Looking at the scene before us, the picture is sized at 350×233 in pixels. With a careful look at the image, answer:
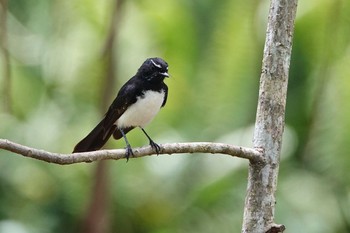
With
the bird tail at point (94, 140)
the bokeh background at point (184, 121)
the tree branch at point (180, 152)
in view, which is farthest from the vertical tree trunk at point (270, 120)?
the bokeh background at point (184, 121)

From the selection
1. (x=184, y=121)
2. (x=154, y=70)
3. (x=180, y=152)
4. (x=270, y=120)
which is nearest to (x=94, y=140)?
(x=154, y=70)

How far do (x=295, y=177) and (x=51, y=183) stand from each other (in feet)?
8.69

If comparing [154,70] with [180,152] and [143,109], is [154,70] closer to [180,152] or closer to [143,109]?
[143,109]

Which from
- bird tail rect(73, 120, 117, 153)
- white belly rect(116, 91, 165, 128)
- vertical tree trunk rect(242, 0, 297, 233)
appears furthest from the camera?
white belly rect(116, 91, 165, 128)

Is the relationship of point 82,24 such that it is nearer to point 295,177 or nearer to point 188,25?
point 188,25

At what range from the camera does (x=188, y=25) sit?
31.5 feet

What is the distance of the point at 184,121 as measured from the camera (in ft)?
31.5

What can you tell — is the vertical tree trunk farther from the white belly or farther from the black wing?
the black wing

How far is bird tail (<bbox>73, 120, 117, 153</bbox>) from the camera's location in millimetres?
5246

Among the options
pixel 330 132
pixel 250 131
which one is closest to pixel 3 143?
pixel 250 131

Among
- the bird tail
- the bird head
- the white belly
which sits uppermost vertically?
the bird head

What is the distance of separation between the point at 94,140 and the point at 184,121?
4.32 meters

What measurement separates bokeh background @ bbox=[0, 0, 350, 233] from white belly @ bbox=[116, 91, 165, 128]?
3311 mm

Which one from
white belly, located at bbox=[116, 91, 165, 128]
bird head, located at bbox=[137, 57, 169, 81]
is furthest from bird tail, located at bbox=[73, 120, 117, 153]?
bird head, located at bbox=[137, 57, 169, 81]
